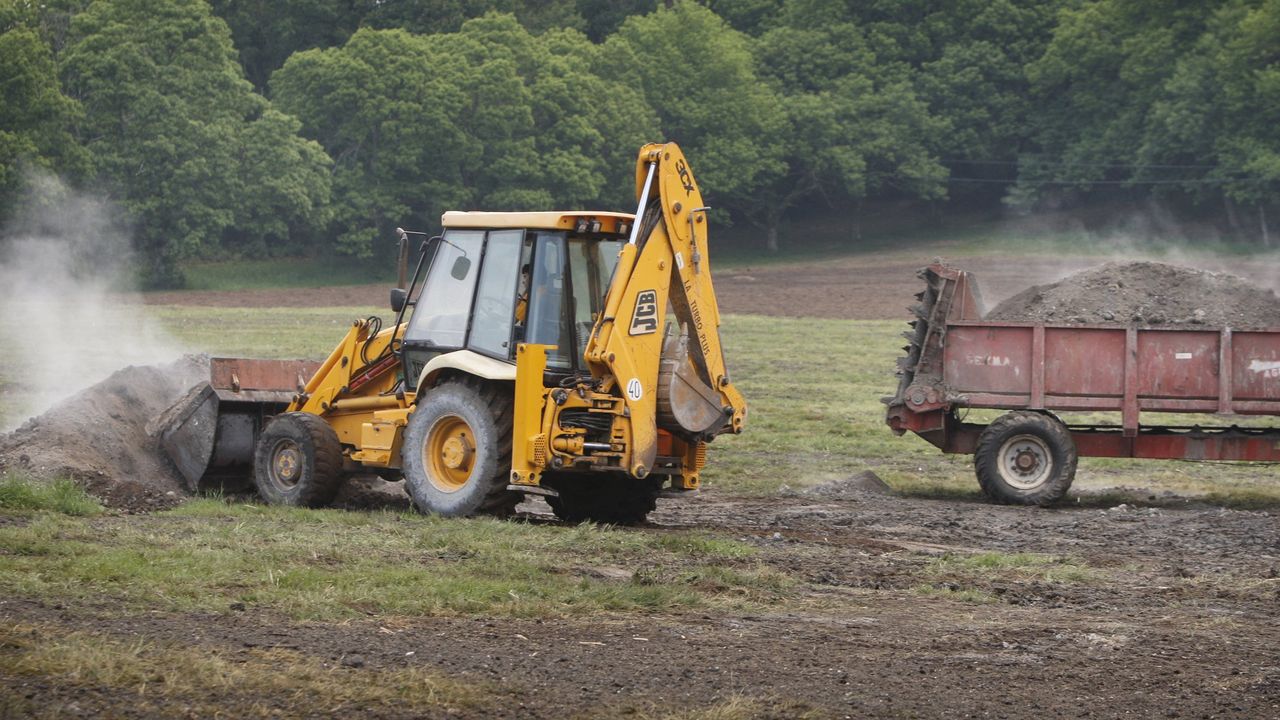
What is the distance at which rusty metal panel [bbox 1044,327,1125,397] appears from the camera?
1667 cm

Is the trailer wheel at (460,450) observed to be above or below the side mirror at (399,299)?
below

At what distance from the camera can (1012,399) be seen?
1688 cm

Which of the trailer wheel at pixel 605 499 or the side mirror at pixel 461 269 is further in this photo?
the trailer wheel at pixel 605 499

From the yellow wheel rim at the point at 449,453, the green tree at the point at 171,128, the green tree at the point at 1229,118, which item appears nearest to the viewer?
the yellow wheel rim at the point at 449,453

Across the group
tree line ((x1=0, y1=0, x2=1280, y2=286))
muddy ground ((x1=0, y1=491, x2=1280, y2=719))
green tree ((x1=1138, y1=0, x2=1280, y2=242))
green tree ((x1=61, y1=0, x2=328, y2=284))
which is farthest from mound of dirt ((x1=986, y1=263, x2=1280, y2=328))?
green tree ((x1=1138, y1=0, x2=1280, y2=242))

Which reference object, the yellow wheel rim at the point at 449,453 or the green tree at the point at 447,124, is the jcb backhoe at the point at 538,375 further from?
the green tree at the point at 447,124

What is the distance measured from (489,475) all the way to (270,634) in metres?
4.65

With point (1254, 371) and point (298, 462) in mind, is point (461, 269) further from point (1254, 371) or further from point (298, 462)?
point (1254, 371)

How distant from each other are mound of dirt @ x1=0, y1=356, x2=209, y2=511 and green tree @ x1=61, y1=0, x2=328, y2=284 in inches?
1626

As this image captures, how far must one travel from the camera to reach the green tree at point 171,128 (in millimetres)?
57094

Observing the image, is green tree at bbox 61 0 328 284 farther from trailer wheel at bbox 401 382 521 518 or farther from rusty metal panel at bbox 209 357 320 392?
trailer wheel at bbox 401 382 521 518

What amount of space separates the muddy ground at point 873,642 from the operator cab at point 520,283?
189cm

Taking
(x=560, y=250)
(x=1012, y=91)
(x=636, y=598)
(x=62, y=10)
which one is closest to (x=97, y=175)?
(x=62, y=10)

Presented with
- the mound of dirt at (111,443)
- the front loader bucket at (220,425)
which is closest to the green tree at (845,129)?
the mound of dirt at (111,443)
